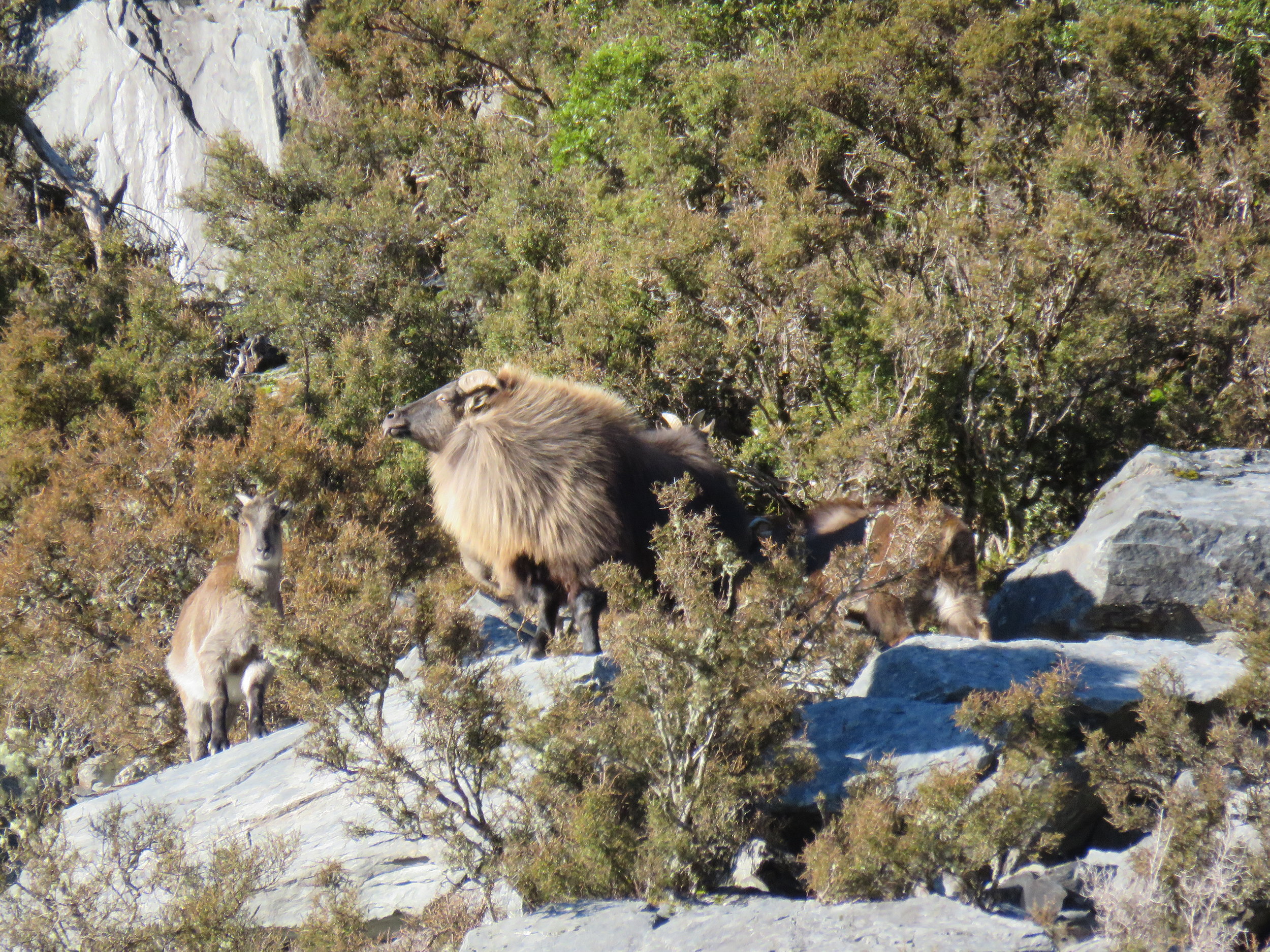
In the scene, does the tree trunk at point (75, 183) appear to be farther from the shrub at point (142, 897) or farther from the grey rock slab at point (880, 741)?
the grey rock slab at point (880, 741)

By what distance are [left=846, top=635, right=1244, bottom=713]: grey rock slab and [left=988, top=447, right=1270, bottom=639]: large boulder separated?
516 mm

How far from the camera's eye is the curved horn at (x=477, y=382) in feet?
24.5

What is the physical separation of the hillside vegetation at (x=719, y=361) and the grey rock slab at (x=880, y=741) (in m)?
0.37

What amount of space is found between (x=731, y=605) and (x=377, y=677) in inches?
86.5

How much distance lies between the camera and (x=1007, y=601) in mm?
7617

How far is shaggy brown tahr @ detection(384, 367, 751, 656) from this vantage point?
6.70 meters

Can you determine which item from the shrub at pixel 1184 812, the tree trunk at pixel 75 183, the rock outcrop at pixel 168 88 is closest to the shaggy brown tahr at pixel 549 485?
the shrub at pixel 1184 812

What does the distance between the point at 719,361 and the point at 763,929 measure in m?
7.26

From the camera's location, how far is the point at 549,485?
6.78 metres

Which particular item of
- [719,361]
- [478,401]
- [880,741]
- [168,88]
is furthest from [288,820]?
[168,88]

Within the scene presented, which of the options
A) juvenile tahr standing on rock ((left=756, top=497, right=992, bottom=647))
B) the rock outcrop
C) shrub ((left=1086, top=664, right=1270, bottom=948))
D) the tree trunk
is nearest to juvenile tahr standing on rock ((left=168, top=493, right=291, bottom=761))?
juvenile tahr standing on rock ((left=756, top=497, right=992, bottom=647))

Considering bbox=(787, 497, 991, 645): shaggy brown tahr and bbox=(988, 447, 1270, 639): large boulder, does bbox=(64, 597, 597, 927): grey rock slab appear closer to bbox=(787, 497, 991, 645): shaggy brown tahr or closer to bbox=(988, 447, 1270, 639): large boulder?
bbox=(787, 497, 991, 645): shaggy brown tahr

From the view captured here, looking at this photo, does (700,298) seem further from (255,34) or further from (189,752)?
(255,34)

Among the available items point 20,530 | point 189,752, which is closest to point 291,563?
point 189,752
